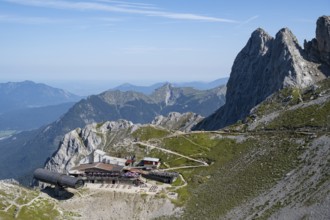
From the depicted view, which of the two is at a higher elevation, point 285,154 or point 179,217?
point 285,154

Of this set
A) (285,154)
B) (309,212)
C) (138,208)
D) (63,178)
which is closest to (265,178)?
(285,154)

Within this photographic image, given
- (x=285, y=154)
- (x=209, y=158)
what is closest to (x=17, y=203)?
(x=209, y=158)

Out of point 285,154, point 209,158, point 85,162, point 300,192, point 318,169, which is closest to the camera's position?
point 300,192

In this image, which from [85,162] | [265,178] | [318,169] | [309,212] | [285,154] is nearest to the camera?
[309,212]

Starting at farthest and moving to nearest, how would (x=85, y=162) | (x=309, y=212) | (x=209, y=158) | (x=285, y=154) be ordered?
(x=85, y=162) < (x=209, y=158) < (x=285, y=154) < (x=309, y=212)

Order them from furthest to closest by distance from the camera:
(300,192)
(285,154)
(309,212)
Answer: (285,154)
(300,192)
(309,212)

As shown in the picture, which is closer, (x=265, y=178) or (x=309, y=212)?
(x=309, y=212)

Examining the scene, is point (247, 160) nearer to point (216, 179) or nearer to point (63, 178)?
point (216, 179)

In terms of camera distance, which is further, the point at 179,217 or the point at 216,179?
the point at 216,179

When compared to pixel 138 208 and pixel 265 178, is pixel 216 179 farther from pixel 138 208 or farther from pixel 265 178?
pixel 138 208
